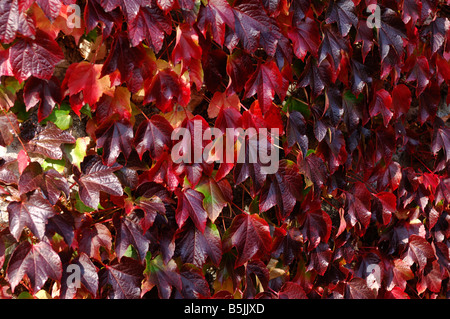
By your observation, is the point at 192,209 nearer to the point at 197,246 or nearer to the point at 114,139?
the point at 197,246

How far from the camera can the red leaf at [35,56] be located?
114 cm

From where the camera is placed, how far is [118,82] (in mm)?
1250

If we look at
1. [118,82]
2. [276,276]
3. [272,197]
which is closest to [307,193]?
[272,197]

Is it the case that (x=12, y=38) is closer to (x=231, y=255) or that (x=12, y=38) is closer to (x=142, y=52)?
(x=142, y=52)

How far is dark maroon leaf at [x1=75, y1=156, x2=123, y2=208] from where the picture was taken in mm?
1235

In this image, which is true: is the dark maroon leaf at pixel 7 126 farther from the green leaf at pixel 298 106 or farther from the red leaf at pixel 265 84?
the green leaf at pixel 298 106

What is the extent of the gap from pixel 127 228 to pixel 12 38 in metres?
0.68

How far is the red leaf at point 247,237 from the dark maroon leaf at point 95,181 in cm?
43

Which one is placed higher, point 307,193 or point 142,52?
point 142,52

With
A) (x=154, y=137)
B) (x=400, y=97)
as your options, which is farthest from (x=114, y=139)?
(x=400, y=97)

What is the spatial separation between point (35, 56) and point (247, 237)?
92 centimetres

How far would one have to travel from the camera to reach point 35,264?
3.98 ft
